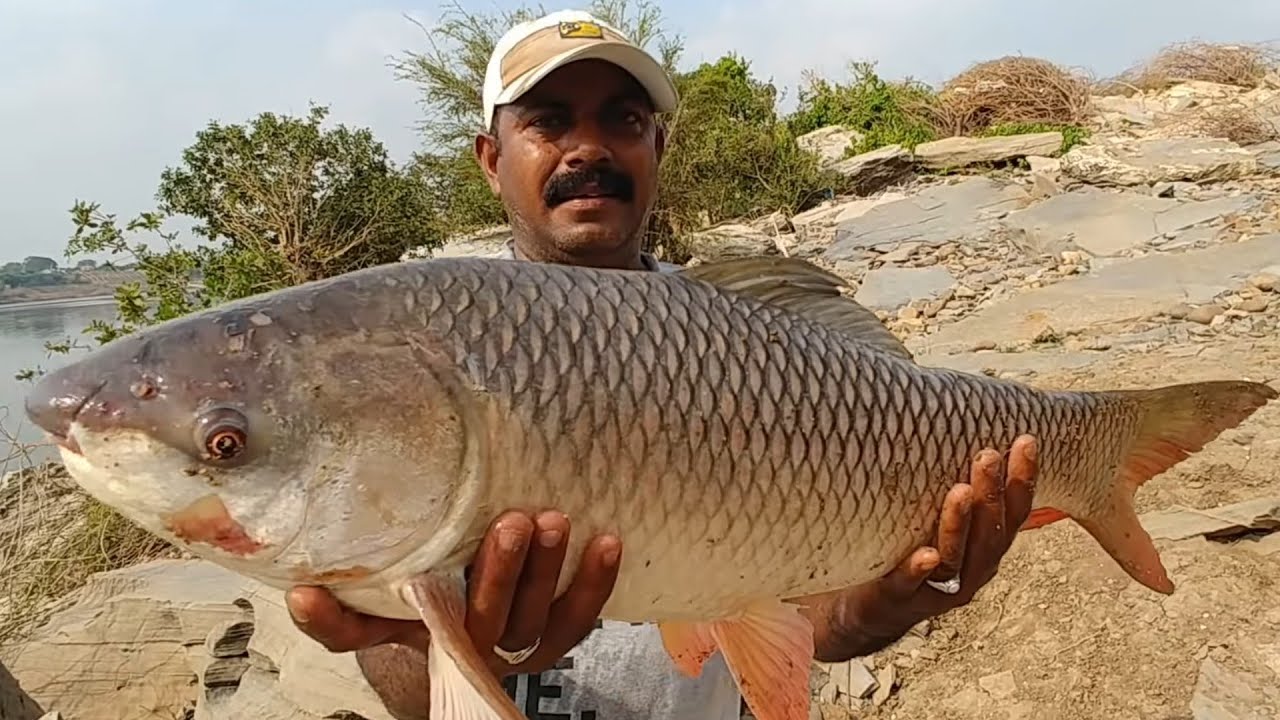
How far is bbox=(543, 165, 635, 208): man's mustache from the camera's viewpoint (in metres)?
2.36

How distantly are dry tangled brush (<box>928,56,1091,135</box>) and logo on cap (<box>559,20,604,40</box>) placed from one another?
587 inches

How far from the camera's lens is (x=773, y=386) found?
4.75 feet

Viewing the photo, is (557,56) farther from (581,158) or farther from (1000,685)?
(1000,685)

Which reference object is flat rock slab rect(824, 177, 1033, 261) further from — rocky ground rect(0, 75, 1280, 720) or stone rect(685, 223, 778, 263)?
stone rect(685, 223, 778, 263)

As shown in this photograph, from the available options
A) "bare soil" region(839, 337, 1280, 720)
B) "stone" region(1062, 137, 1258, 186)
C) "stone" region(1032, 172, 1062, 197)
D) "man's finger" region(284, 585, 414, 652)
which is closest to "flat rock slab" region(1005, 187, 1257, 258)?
"stone" region(1032, 172, 1062, 197)

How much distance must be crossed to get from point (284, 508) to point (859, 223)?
10.6 meters

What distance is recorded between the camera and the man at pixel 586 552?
4.32ft

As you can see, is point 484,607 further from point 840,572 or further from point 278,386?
point 840,572

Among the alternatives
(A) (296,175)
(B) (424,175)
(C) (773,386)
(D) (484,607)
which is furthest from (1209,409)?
(B) (424,175)

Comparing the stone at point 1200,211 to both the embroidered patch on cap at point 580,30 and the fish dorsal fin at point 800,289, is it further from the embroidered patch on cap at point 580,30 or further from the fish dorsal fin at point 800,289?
the fish dorsal fin at point 800,289

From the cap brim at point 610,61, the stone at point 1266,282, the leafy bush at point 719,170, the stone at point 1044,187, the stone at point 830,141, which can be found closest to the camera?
the cap brim at point 610,61

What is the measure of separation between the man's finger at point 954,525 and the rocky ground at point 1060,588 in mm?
757

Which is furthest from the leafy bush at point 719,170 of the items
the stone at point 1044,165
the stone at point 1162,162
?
the stone at point 1162,162

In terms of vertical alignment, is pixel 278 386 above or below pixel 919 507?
above
